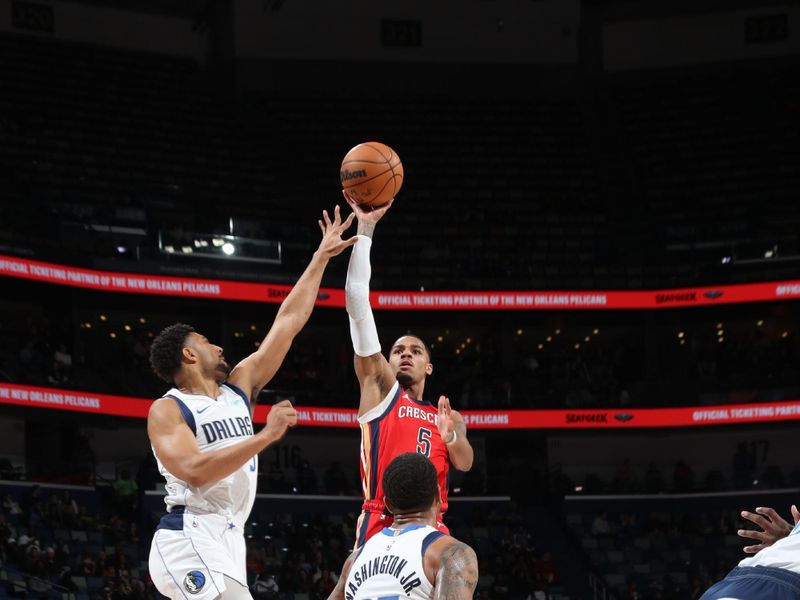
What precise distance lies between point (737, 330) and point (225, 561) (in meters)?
23.0

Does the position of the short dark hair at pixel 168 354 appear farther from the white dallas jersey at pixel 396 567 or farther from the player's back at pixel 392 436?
the player's back at pixel 392 436

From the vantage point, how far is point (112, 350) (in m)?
22.9

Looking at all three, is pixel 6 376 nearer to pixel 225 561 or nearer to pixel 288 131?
pixel 288 131

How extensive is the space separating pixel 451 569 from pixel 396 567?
24 cm

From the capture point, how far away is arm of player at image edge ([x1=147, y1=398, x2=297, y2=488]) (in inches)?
184

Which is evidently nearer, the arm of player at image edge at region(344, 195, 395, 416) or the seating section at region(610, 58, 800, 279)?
the arm of player at image edge at region(344, 195, 395, 416)

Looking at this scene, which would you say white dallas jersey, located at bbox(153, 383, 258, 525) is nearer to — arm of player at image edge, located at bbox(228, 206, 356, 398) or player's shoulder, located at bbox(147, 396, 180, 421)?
player's shoulder, located at bbox(147, 396, 180, 421)

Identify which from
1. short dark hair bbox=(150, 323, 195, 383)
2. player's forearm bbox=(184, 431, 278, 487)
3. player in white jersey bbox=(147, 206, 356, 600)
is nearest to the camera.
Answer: player's forearm bbox=(184, 431, 278, 487)

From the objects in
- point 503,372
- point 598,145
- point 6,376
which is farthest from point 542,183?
point 6,376

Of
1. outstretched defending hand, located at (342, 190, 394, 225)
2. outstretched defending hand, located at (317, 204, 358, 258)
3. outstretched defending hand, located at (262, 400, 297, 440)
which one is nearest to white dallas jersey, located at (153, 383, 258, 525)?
outstretched defending hand, located at (262, 400, 297, 440)

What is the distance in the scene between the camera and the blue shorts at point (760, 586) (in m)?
3.21

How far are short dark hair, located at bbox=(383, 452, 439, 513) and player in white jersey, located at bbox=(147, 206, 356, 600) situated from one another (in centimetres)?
54

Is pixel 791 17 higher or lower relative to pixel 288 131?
higher

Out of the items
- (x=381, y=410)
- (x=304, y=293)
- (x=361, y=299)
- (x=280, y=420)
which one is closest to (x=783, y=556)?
(x=280, y=420)
